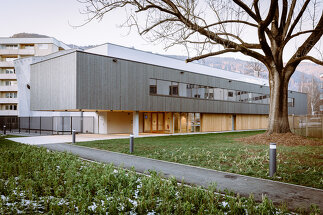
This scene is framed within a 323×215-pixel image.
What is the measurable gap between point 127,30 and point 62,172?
23.4ft

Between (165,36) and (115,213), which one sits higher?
(165,36)

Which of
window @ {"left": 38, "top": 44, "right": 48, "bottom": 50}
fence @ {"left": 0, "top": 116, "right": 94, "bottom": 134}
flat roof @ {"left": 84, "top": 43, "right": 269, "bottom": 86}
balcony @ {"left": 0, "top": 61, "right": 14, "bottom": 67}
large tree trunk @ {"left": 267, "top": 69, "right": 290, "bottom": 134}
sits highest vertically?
window @ {"left": 38, "top": 44, "right": 48, "bottom": 50}

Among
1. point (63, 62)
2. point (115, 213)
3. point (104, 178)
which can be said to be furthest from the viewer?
point (63, 62)

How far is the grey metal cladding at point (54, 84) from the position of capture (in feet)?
63.3

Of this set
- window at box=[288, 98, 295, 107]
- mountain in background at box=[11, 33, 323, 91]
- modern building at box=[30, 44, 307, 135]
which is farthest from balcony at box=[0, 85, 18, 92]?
window at box=[288, 98, 295, 107]

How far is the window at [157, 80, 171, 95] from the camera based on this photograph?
24641mm

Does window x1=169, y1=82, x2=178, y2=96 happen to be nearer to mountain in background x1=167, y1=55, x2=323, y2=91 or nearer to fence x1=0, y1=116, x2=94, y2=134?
mountain in background x1=167, y1=55, x2=323, y2=91

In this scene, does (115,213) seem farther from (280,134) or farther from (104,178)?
(280,134)

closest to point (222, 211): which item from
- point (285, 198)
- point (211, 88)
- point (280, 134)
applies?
point (285, 198)

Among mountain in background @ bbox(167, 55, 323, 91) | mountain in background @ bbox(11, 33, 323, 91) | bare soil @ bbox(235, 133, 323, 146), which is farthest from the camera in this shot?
mountain in background @ bbox(11, 33, 323, 91)

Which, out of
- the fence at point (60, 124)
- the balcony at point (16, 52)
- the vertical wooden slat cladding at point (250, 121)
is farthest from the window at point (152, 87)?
the balcony at point (16, 52)

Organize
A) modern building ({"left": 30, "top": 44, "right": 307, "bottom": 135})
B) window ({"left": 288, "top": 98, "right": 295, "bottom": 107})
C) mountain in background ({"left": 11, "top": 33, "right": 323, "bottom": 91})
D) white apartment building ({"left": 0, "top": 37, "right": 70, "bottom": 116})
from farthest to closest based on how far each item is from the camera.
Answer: white apartment building ({"left": 0, "top": 37, "right": 70, "bottom": 116}) → window ({"left": 288, "top": 98, "right": 295, "bottom": 107}) → mountain in background ({"left": 11, "top": 33, "right": 323, "bottom": 91}) → modern building ({"left": 30, "top": 44, "right": 307, "bottom": 135})

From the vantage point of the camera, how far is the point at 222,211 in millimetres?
4133

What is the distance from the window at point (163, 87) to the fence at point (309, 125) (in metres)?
12.5
